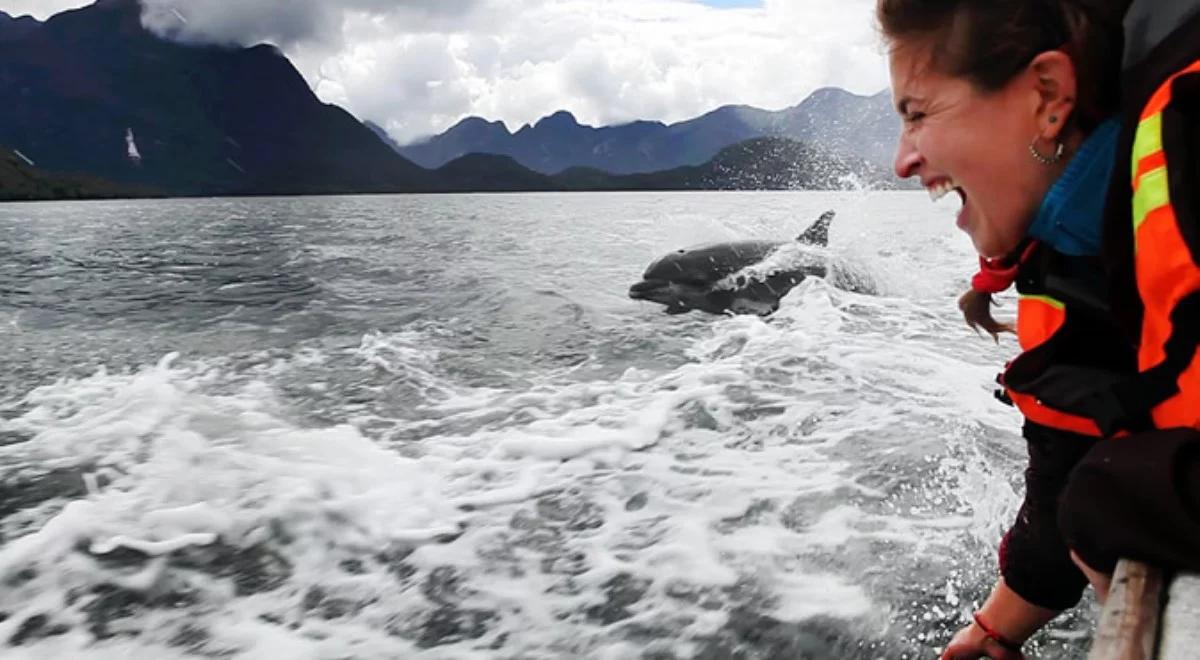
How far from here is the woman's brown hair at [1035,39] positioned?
4.42 feet

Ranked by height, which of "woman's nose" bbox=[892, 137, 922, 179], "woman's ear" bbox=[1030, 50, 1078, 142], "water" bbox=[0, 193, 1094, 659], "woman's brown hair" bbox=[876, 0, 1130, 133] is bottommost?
"water" bbox=[0, 193, 1094, 659]

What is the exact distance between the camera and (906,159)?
168 cm

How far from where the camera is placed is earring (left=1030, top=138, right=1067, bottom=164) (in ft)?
4.66

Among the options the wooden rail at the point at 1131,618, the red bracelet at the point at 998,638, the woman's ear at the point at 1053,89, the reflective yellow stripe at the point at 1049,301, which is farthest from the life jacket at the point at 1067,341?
the red bracelet at the point at 998,638

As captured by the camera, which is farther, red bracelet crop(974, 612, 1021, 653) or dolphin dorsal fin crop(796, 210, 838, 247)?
dolphin dorsal fin crop(796, 210, 838, 247)

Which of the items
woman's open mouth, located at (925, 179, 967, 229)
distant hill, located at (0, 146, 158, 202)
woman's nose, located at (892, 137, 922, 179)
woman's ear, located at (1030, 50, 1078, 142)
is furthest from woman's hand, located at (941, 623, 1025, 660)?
distant hill, located at (0, 146, 158, 202)

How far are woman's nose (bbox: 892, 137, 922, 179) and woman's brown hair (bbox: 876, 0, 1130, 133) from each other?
0.63 feet

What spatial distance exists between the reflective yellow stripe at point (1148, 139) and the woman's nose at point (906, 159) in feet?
1.71

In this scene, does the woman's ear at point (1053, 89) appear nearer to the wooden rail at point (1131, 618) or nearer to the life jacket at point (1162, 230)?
the life jacket at point (1162, 230)

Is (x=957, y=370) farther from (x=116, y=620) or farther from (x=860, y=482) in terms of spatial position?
(x=116, y=620)

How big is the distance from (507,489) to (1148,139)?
407cm

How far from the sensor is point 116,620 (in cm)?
335

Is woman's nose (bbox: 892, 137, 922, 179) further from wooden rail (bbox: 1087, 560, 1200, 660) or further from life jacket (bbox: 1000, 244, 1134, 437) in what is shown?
wooden rail (bbox: 1087, 560, 1200, 660)

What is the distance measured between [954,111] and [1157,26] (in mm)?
356
